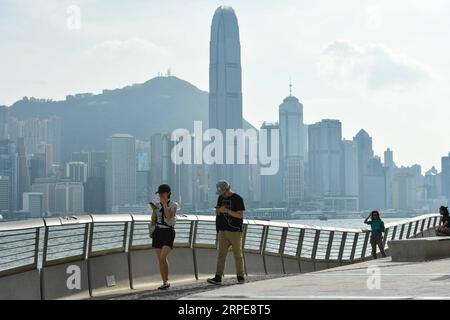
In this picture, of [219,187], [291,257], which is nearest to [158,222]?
[219,187]

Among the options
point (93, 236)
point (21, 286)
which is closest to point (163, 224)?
point (93, 236)

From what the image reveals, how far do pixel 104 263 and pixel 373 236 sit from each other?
12.5m

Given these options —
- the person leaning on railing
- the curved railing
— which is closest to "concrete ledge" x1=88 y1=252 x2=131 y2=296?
the curved railing

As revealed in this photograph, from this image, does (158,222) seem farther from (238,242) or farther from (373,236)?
(373,236)

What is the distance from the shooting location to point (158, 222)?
1429cm

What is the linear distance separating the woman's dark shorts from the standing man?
3.01 feet

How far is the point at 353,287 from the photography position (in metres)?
12.9

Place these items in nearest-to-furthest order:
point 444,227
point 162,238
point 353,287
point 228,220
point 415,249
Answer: point 353,287 → point 162,238 → point 228,220 → point 415,249 → point 444,227

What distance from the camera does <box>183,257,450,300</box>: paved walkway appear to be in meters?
11.5

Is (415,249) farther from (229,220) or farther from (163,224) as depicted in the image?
(163,224)

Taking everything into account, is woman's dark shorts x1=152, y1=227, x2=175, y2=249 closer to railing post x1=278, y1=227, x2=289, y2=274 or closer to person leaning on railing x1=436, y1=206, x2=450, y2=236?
railing post x1=278, y1=227, x2=289, y2=274

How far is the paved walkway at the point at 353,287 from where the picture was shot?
11500 millimetres

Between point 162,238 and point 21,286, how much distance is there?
2.21m

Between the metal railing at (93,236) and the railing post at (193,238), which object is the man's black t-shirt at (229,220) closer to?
the metal railing at (93,236)
